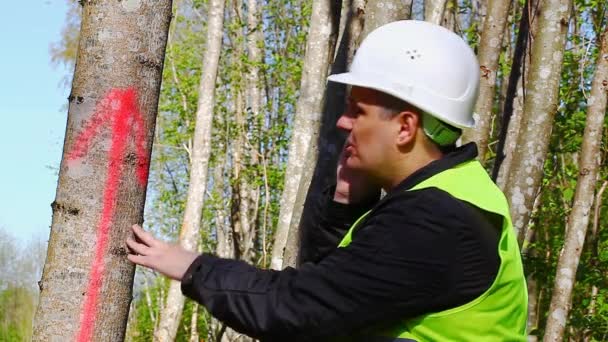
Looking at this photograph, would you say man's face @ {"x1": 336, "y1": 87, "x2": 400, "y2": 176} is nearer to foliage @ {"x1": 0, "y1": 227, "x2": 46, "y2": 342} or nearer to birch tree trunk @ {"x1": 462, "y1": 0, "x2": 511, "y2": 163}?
birch tree trunk @ {"x1": 462, "y1": 0, "x2": 511, "y2": 163}

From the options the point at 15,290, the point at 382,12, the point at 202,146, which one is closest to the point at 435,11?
the point at 382,12

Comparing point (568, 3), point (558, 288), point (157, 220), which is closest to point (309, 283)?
point (568, 3)

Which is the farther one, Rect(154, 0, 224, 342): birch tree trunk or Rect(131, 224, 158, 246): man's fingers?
Rect(154, 0, 224, 342): birch tree trunk

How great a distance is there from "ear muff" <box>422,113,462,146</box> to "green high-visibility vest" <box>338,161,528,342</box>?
0.27ft

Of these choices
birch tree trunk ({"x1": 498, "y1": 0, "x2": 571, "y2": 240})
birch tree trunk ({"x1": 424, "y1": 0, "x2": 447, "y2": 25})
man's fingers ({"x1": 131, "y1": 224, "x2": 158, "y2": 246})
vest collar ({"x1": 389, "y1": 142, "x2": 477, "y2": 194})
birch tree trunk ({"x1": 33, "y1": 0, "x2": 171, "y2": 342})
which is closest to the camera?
vest collar ({"x1": 389, "y1": 142, "x2": 477, "y2": 194})

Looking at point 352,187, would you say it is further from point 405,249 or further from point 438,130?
point 405,249

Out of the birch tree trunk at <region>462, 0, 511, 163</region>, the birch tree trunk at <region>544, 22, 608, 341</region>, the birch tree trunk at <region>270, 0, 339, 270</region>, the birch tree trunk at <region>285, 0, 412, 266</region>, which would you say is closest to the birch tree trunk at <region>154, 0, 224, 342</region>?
the birch tree trunk at <region>270, 0, 339, 270</region>

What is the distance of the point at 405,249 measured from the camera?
2.45 metres

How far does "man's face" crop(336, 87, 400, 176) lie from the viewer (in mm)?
2629

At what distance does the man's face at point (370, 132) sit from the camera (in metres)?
2.63

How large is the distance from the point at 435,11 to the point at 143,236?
645 cm

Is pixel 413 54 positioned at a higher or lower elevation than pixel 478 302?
higher

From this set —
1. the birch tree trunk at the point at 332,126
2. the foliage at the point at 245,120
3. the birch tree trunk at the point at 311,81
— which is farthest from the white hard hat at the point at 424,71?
the foliage at the point at 245,120

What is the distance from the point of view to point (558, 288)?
374 inches
